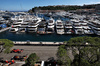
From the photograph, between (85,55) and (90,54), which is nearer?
(85,55)

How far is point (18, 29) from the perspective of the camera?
1612 inches

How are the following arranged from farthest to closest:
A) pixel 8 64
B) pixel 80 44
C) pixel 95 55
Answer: pixel 8 64 < pixel 80 44 < pixel 95 55

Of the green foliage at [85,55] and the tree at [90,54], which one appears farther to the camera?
the green foliage at [85,55]

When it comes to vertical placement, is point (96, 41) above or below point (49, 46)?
above

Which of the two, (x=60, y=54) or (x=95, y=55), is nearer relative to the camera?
→ (x=95, y=55)

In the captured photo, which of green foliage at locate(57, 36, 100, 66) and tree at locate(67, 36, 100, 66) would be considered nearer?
tree at locate(67, 36, 100, 66)

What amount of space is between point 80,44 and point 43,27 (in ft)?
92.6

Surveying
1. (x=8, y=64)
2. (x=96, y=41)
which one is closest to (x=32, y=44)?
(x=8, y=64)

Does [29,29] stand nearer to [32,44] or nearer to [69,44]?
[32,44]

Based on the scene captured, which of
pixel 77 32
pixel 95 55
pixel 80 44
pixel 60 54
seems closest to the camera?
pixel 95 55

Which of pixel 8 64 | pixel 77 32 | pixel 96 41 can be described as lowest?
pixel 8 64

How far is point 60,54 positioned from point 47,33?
82.7ft

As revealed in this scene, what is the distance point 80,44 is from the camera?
1191 centimetres

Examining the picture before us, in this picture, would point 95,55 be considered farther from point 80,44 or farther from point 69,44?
point 69,44
